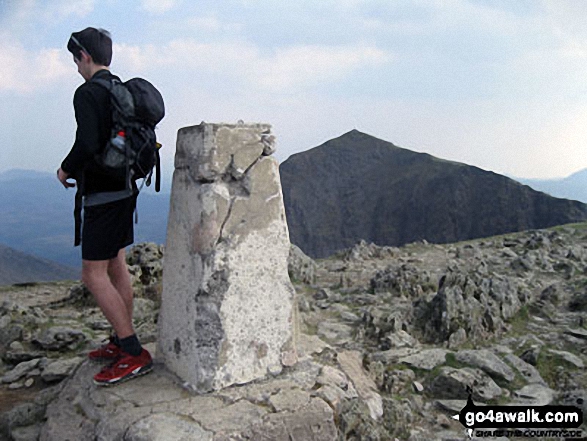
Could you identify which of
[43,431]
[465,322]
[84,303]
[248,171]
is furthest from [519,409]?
[84,303]

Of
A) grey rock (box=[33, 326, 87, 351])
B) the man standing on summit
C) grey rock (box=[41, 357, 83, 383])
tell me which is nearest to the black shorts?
the man standing on summit

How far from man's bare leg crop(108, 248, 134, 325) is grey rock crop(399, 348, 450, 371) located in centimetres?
365

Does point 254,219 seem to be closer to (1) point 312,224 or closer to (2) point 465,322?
(2) point 465,322

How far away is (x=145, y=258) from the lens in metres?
10.1

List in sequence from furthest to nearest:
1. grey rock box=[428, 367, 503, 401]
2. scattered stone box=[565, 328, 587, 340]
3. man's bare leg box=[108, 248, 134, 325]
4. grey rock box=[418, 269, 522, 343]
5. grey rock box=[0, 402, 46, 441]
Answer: grey rock box=[418, 269, 522, 343], scattered stone box=[565, 328, 587, 340], grey rock box=[428, 367, 503, 401], grey rock box=[0, 402, 46, 441], man's bare leg box=[108, 248, 134, 325]

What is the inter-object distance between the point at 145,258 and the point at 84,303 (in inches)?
57.2

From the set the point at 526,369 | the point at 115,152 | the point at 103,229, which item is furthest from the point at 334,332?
the point at 115,152

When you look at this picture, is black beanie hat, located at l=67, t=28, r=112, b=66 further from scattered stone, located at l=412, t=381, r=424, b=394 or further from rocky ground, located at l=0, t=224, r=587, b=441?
scattered stone, located at l=412, t=381, r=424, b=394

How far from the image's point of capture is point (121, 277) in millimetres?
4766

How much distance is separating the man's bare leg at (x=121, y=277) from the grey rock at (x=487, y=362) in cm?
430

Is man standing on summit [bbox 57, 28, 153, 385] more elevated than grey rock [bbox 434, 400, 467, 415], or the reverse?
man standing on summit [bbox 57, 28, 153, 385]

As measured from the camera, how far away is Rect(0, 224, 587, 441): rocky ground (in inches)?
162

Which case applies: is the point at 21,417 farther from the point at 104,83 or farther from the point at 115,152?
the point at 104,83

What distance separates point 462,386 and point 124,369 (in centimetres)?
379
